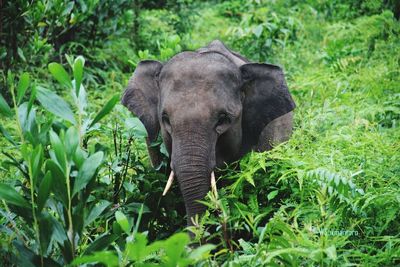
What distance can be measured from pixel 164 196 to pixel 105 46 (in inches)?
197

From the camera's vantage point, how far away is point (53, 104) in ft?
11.3

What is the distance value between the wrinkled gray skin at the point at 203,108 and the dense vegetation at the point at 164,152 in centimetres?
22

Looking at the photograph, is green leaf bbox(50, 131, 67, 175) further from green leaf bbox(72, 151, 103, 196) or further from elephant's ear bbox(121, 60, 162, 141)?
elephant's ear bbox(121, 60, 162, 141)

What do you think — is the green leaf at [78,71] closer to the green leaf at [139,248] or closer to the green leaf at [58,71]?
the green leaf at [58,71]

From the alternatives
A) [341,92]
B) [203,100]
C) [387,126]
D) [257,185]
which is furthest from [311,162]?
[341,92]

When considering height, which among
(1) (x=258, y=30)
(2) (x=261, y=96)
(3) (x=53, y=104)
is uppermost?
(3) (x=53, y=104)

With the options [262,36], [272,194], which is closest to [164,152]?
[272,194]

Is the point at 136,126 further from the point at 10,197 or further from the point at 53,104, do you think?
the point at 10,197

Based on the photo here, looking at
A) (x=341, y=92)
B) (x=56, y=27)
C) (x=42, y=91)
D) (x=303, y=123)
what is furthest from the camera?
(x=56, y=27)

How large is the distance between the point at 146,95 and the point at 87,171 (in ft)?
6.83

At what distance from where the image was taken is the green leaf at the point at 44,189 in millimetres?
3148

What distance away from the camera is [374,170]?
467 centimetres

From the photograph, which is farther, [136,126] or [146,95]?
[146,95]

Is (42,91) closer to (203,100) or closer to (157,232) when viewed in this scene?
(203,100)
